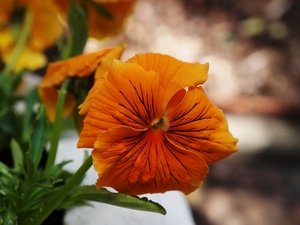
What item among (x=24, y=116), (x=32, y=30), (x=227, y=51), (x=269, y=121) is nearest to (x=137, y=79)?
(x=24, y=116)

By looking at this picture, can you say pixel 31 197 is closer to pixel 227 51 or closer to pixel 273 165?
pixel 273 165

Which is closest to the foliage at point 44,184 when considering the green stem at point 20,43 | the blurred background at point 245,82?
the green stem at point 20,43

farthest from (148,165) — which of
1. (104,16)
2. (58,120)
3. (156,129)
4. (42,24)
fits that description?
(42,24)

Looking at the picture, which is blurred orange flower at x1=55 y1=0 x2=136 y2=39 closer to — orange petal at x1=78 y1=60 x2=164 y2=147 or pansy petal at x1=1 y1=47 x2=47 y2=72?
pansy petal at x1=1 y1=47 x2=47 y2=72

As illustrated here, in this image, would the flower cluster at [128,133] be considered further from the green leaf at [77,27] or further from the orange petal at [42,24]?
the orange petal at [42,24]

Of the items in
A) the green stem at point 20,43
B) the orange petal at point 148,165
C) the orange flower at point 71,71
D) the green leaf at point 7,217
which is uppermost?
the green stem at point 20,43

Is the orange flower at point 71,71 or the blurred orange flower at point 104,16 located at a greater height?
the blurred orange flower at point 104,16
